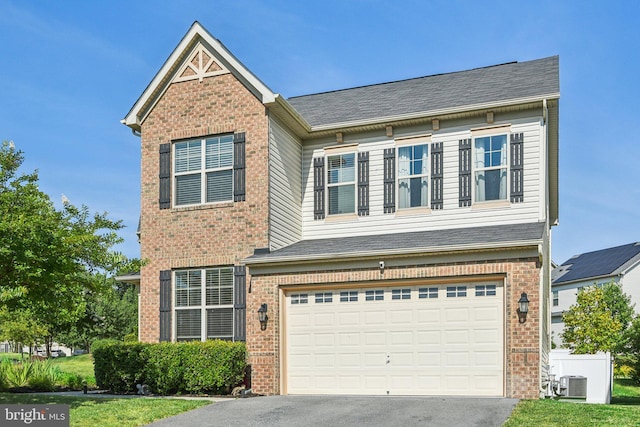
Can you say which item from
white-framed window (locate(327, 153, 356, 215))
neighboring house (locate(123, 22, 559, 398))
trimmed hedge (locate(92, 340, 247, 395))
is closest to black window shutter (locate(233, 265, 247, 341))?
neighboring house (locate(123, 22, 559, 398))

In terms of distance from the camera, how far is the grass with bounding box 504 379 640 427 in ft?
37.8

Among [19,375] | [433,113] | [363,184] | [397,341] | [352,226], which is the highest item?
[433,113]

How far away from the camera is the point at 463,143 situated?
1797cm

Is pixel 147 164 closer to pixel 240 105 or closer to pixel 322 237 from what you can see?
pixel 240 105

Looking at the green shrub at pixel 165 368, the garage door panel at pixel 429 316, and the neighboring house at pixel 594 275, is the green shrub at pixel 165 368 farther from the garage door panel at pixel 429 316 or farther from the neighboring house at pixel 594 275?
the neighboring house at pixel 594 275

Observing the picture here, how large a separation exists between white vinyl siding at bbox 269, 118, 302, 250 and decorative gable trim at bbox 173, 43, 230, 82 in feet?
6.79

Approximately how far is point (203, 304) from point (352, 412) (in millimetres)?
6110

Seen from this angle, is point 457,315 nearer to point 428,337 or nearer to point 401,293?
point 428,337

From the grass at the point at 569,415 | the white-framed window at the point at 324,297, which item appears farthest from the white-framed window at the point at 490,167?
the grass at the point at 569,415

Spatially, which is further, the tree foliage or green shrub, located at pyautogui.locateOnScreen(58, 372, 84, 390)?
green shrub, located at pyautogui.locateOnScreen(58, 372, 84, 390)

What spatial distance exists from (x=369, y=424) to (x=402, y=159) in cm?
840

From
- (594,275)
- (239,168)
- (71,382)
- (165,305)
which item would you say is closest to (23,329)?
(71,382)

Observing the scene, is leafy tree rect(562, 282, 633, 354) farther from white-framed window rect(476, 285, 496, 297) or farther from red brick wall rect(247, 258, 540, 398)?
red brick wall rect(247, 258, 540, 398)

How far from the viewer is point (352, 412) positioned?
12.9 metres
